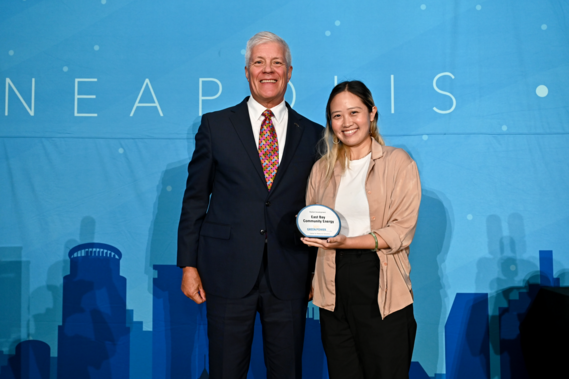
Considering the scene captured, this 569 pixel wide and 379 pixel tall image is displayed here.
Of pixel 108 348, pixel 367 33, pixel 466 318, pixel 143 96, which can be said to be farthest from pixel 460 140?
pixel 108 348

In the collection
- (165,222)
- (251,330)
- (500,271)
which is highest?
(165,222)

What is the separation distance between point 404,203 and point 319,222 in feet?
1.07

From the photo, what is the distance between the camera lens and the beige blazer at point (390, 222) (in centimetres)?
151

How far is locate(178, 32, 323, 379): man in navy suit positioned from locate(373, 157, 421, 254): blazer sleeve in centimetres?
38

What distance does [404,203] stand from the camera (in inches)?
61.6

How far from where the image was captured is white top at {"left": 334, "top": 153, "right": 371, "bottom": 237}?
62.8 inches

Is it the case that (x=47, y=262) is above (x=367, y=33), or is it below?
below

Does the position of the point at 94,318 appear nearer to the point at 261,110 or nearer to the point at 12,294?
the point at 12,294

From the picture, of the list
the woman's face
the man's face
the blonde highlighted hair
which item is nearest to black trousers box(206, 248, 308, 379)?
the blonde highlighted hair

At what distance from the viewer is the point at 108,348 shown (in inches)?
100

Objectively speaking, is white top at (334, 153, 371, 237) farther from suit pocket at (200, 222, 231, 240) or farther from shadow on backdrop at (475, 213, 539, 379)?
shadow on backdrop at (475, 213, 539, 379)

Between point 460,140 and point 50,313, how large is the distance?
8.40 ft

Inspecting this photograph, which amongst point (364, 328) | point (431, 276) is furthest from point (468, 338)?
point (364, 328)

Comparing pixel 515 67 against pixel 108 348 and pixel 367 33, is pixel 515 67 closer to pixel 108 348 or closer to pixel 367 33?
pixel 367 33
